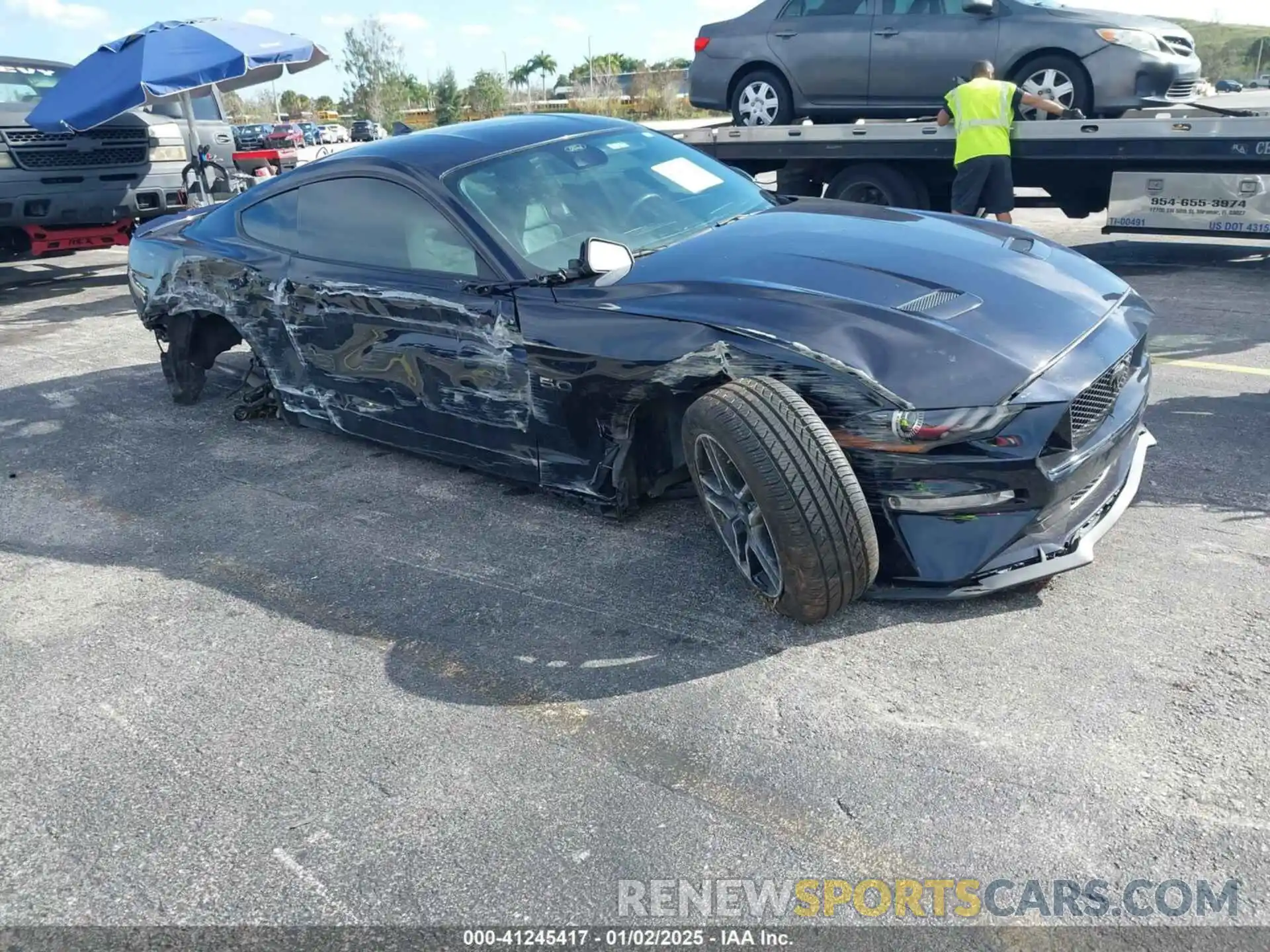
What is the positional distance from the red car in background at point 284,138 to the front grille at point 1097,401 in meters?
31.9

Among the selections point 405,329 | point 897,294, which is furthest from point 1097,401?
point 405,329

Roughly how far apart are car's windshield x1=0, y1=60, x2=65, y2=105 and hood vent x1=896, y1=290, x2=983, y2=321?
10146 mm

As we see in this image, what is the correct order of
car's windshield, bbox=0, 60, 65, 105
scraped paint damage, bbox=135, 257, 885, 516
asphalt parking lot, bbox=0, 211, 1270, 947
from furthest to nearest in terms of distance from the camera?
car's windshield, bbox=0, 60, 65, 105 < scraped paint damage, bbox=135, 257, 885, 516 < asphalt parking lot, bbox=0, 211, 1270, 947

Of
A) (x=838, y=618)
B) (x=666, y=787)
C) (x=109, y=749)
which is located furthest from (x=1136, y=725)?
(x=109, y=749)

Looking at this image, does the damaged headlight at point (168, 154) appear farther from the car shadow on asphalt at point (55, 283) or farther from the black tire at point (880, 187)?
the black tire at point (880, 187)

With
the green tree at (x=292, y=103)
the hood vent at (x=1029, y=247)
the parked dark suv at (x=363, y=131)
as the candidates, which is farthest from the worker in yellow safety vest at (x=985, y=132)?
the green tree at (x=292, y=103)

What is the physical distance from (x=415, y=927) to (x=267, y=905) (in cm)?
35

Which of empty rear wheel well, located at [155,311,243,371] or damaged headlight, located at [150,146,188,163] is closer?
empty rear wheel well, located at [155,311,243,371]

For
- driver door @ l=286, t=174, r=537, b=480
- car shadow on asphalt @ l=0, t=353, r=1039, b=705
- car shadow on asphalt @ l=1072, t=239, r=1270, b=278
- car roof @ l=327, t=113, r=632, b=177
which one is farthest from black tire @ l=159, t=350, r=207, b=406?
car shadow on asphalt @ l=1072, t=239, r=1270, b=278

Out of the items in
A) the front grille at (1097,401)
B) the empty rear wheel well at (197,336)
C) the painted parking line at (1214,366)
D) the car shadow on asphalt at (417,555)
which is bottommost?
the car shadow on asphalt at (417,555)

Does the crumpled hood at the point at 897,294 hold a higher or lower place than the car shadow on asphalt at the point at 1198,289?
higher

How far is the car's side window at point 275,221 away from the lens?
16.1 ft

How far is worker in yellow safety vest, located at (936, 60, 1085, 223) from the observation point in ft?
26.5

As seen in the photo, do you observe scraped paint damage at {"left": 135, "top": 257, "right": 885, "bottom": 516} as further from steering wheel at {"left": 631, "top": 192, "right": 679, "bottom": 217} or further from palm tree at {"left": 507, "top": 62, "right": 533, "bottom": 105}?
palm tree at {"left": 507, "top": 62, "right": 533, "bottom": 105}
